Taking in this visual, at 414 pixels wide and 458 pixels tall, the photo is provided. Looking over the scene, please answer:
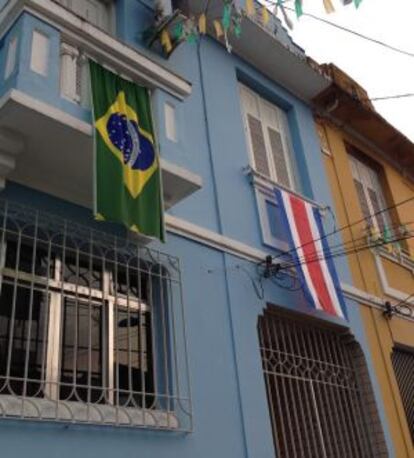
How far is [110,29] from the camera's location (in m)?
7.09

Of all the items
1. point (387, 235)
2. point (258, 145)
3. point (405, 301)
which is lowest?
point (405, 301)

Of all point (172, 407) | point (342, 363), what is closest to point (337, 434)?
point (342, 363)

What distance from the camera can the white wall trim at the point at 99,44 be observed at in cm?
502

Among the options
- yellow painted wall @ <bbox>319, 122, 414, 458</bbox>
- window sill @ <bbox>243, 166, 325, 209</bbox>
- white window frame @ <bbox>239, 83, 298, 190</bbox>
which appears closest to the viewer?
window sill @ <bbox>243, 166, 325, 209</bbox>

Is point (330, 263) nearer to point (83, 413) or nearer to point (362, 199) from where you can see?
point (362, 199)

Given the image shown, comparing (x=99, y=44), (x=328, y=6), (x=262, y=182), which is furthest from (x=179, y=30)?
(x=328, y=6)

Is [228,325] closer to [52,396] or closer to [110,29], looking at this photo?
[52,396]

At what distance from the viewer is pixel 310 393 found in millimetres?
6914

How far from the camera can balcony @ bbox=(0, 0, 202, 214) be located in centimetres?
462

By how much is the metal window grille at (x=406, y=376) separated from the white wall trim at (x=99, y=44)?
15.9 ft

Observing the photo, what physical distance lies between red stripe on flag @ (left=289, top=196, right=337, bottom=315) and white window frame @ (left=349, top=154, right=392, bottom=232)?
8.94 feet

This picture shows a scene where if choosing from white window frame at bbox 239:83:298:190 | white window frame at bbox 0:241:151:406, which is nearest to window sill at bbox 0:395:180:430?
white window frame at bbox 0:241:151:406

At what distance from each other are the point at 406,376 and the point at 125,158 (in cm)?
545

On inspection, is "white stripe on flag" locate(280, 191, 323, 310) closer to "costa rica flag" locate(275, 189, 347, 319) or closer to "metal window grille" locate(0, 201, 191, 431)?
"costa rica flag" locate(275, 189, 347, 319)
